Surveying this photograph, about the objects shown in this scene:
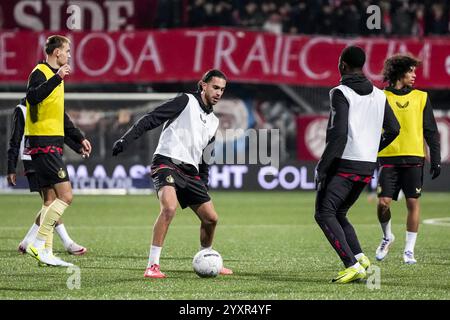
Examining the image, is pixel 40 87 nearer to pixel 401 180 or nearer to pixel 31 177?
pixel 31 177

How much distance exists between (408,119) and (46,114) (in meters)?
3.64

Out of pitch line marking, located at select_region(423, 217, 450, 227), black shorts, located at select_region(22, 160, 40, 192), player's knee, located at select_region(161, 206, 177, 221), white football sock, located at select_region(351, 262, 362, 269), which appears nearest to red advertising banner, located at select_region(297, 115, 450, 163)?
pitch line marking, located at select_region(423, 217, 450, 227)

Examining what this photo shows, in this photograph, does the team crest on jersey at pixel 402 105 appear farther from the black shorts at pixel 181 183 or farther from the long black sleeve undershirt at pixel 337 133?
the black shorts at pixel 181 183

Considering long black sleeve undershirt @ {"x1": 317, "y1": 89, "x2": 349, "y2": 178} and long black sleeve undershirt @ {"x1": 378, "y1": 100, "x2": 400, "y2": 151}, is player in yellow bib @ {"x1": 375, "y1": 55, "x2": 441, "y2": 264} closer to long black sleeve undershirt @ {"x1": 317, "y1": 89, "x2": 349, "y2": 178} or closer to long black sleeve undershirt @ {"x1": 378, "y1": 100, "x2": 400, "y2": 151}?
long black sleeve undershirt @ {"x1": 378, "y1": 100, "x2": 400, "y2": 151}

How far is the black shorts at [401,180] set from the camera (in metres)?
9.98

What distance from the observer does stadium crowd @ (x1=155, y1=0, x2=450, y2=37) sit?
24156 mm

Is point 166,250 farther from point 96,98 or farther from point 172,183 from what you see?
point 96,98

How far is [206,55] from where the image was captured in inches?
902

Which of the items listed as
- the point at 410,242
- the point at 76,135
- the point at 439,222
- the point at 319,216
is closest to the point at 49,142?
the point at 76,135

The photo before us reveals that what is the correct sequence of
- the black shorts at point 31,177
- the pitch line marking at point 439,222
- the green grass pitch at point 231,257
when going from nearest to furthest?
the green grass pitch at point 231,257 < the black shorts at point 31,177 < the pitch line marking at point 439,222

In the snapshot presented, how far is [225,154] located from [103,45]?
3836mm

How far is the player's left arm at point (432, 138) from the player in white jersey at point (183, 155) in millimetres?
2404

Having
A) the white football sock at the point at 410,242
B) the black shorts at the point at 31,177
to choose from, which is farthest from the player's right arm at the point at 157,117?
the black shorts at the point at 31,177
